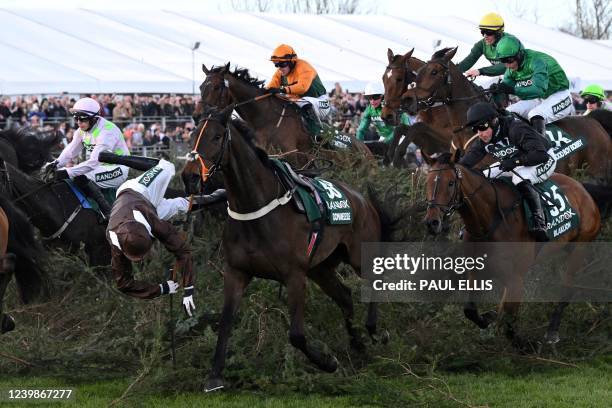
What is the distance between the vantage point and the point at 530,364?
28.9 ft

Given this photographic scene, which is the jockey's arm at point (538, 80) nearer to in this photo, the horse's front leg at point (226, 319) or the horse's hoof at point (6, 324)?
the horse's front leg at point (226, 319)

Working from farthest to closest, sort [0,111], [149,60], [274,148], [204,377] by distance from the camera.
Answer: [149,60] → [0,111] → [274,148] → [204,377]

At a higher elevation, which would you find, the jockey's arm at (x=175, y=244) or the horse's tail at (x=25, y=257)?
the jockey's arm at (x=175, y=244)

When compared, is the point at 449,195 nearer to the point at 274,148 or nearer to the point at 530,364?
the point at 530,364

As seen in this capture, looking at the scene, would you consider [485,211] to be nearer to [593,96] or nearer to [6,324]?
[6,324]

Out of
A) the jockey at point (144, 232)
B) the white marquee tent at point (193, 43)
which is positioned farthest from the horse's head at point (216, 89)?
the white marquee tent at point (193, 43)

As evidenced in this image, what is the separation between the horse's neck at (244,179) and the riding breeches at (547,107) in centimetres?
439

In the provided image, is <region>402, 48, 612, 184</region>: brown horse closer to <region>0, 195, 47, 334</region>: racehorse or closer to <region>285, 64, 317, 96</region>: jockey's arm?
<region>285, 64, 317, 96</region>: jockey's arm

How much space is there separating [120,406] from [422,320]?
2.84 m

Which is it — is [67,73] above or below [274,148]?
below

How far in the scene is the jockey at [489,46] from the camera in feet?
38.6

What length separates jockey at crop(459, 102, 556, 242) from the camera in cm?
886

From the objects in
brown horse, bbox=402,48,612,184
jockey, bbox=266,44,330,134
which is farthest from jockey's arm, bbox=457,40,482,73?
jockey, bbox=266,44,330,134

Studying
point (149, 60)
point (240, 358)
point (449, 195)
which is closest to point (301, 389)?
point (240, 358)
